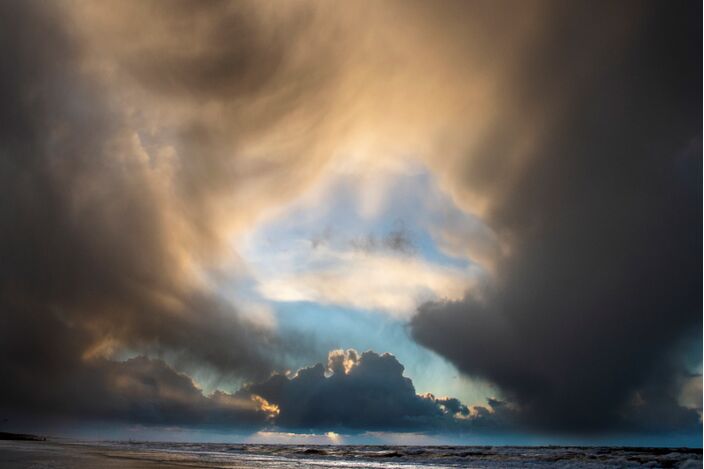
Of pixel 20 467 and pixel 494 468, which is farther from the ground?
pixel 20 467

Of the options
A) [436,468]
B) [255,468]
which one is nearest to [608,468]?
[436,468]

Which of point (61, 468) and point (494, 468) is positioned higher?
point (61, 468)

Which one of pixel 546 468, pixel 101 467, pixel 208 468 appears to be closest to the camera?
pixel 101 467

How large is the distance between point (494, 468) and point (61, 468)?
1795 inches

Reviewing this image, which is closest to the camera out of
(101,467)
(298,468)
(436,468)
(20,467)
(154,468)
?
(20,467)

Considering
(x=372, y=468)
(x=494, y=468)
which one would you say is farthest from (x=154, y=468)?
(x=494, y=468)

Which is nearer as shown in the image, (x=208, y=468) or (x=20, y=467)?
(x=20, y=467)

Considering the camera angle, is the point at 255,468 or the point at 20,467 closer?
the point at 20,467

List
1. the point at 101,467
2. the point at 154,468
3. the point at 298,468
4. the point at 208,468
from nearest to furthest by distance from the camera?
1. the point at 101,467
2. the point at 154,468
3. the point at 208,468
4. the point at 298,468

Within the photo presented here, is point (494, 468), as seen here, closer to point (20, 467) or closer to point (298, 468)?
point (298, 468)

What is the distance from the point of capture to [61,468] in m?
32.3

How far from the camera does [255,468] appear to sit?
144 feet

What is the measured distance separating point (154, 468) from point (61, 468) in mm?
8831

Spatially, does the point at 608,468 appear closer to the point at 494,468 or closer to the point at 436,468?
the point at 494,468
